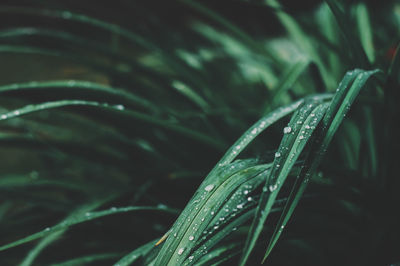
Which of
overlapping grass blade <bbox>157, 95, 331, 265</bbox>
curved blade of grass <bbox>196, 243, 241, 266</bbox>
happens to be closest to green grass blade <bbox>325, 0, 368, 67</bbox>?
overlapping grass blade <bbox>157, 95, 331, 265</bbox>

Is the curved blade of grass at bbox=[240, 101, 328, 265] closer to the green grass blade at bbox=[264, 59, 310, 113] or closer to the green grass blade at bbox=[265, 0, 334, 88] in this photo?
the green grass blade at bbox=[264, 59, 310, 113]

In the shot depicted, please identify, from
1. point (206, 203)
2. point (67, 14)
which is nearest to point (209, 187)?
point (206, 203)

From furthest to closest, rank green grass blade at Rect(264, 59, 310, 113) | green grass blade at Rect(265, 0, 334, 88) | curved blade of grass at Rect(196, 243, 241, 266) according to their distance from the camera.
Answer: green grass blade at Rect(265, 0, 334, 88) → green grass blade at Rect(264, 59, 310, 113) → curved blade of grass at Rect(196, 243, 241, 266)

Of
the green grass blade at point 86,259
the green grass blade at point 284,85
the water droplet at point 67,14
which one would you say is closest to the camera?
the green grass blade at point 86,259

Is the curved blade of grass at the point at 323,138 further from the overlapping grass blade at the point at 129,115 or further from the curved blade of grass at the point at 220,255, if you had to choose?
the overlapping grass blade at the point at 129,115

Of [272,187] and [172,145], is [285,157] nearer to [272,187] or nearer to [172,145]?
[272,187]

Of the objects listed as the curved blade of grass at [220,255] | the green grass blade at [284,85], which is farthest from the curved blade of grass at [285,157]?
the green grass blade at [284,85]
